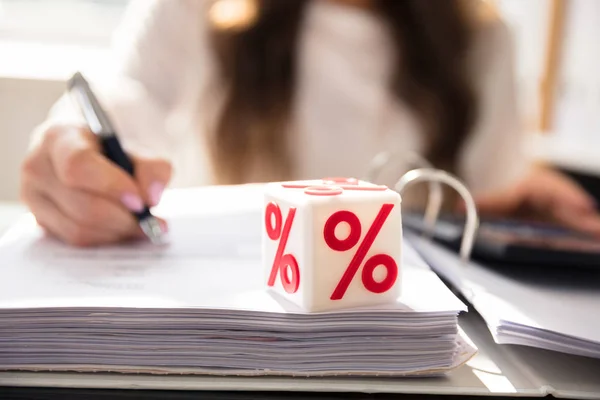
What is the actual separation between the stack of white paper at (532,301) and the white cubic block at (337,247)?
0.22ft

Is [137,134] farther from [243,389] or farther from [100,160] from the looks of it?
[243,389]

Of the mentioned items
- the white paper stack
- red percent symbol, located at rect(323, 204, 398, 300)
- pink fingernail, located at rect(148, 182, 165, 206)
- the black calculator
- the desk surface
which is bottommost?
the desk surface

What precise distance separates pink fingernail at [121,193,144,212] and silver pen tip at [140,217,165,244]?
0.04ft

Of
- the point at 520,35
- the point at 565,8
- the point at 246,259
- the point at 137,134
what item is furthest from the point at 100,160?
the point at 565,8

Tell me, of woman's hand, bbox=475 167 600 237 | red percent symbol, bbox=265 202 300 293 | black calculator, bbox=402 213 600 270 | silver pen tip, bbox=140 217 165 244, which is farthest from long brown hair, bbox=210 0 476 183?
red percent symbol, bbox=265 202 300 293

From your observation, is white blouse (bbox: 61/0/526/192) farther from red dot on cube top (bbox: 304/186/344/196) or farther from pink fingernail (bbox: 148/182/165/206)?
red dot on cube top (bbox: 304/186/344/196)

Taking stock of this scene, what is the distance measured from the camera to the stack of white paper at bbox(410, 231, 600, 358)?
1.04ft

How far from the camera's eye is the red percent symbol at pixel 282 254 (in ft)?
1.01

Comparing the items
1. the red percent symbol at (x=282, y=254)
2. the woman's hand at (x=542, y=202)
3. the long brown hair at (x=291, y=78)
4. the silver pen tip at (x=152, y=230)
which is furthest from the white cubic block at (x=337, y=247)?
the long brown hair at (x=291, y=78)

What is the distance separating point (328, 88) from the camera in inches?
40.6

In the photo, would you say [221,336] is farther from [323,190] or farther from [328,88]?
[328,88]

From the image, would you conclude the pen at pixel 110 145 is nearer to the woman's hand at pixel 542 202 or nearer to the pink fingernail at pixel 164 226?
the pink fingernail at pixel 164 226

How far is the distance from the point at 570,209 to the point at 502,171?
198 mm

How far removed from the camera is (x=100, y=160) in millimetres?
433
